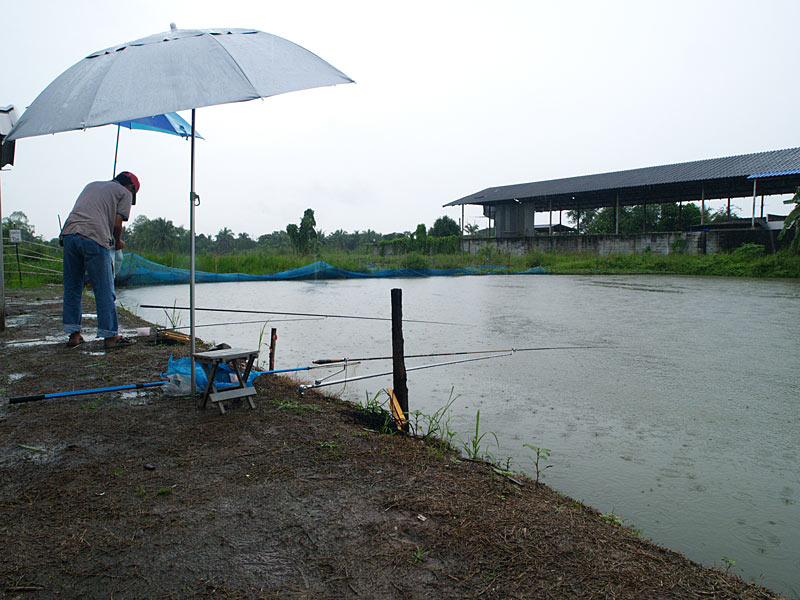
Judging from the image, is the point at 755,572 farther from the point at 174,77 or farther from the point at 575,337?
the point at 575,337

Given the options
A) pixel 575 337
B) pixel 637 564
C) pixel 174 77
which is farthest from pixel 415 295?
pixel 637 564

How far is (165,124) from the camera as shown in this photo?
452 cm

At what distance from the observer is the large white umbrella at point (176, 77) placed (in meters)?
2.44

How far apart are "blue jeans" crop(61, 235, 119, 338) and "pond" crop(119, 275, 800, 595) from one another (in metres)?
1.45

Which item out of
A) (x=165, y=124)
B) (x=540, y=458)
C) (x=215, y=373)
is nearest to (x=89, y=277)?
(x=165, y=124)

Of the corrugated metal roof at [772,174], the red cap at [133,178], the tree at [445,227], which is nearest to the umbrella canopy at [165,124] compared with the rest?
the red cap at [133,178]

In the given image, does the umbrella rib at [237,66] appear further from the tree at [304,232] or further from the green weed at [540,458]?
the tree at [304,232]

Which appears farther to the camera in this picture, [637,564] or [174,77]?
[174,77]

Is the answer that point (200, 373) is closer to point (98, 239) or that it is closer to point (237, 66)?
point (98, 239)

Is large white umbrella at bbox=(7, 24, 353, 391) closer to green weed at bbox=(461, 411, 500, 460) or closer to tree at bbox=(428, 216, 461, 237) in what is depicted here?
green weed at bbox=(461, 411, 500, 460)

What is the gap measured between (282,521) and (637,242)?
898 inches

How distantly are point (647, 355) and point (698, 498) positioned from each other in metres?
3.14

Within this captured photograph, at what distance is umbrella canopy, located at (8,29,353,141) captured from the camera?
2441 mm

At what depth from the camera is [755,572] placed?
76.2 inches
